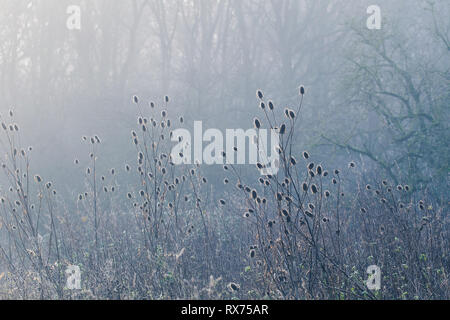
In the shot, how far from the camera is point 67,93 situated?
1862 cm

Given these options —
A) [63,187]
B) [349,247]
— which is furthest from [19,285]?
[63,187]

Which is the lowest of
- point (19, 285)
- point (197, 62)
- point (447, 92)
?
point (19, 285)

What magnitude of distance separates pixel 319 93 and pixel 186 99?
12.1 ft

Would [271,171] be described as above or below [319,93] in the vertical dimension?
below

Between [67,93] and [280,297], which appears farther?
[67,93]

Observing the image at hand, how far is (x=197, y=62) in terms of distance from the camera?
745 inches

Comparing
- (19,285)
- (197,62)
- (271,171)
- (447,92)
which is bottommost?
(19,285)

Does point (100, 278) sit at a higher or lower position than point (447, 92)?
lower

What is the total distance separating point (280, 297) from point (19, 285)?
2.87 meters
